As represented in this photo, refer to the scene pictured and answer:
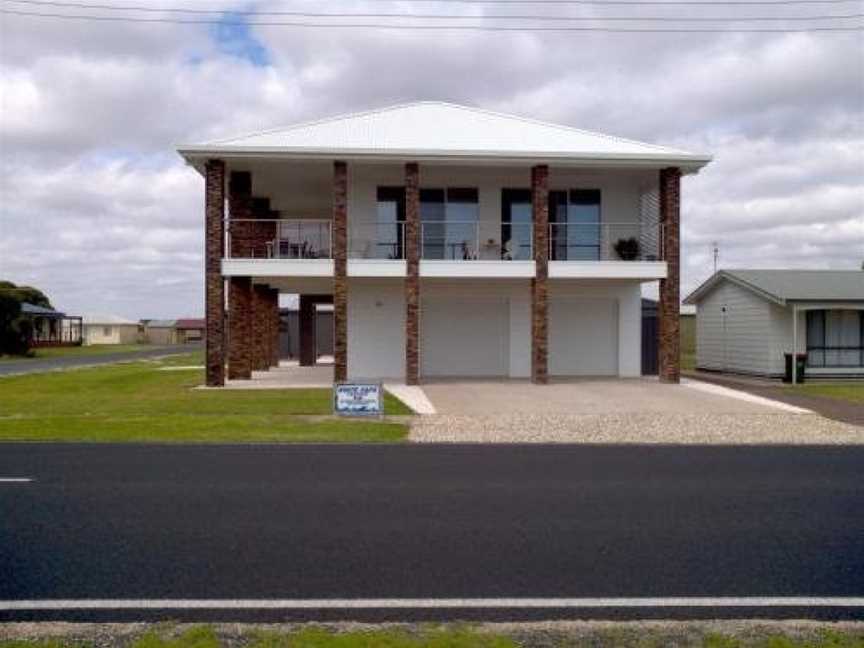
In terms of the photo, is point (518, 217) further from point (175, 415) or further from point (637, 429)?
point (175, 415)

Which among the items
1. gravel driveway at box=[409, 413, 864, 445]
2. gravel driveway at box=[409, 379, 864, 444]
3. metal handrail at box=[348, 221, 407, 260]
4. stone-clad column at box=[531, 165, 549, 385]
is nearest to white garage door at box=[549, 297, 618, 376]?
gravel driveway at box=[409, 379, 864, 444]

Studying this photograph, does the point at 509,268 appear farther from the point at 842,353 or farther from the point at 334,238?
the point at 842,353

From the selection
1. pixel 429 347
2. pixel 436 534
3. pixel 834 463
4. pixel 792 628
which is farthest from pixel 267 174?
pixel 792 628

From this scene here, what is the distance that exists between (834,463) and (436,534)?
7161 mm

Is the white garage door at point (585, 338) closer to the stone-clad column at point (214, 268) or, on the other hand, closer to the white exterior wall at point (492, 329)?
the white exterior wall at point (492, 329)

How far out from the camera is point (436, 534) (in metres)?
7.65

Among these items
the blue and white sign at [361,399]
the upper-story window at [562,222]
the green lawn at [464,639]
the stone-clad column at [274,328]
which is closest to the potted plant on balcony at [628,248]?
the upper-story window at [562,222]

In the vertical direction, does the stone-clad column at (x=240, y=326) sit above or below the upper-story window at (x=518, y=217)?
below

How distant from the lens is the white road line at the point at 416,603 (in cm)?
559

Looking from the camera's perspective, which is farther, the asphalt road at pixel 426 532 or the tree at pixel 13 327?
the tree at pixel 13 327

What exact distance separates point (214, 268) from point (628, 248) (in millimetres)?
11568

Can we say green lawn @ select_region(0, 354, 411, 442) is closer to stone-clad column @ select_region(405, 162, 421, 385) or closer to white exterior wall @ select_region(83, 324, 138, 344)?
stone-clad column @ select_region(405, 162, 421, 385)

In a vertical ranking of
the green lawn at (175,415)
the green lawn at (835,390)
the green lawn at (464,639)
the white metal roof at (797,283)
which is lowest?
the green lawn at (464,639)

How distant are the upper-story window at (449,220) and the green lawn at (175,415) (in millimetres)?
6315
